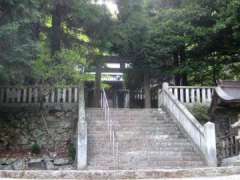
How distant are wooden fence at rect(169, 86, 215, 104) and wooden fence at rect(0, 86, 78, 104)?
4.42 m

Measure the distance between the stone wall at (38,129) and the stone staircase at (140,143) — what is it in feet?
3.14

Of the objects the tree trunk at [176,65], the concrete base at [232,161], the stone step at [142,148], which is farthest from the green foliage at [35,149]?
the tree trunk at [176,65]

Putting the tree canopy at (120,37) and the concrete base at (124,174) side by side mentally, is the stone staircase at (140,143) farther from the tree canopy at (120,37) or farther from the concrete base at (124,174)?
the concrete base at (124,174)

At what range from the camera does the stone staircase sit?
371 inches

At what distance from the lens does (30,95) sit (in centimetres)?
1292

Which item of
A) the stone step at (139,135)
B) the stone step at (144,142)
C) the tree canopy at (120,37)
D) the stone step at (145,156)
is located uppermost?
the tree canopy at (120,37)

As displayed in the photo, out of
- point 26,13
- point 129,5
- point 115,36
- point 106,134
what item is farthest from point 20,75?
point 129,5

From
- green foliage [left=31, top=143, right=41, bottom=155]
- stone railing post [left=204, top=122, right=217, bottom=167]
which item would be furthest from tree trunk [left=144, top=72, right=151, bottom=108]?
stone railing post [left=204, top=122, right=217, bottom=167]

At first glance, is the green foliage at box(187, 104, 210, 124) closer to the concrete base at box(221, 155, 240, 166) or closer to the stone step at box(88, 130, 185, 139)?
the stone step at box(88, 130, 185, 139)

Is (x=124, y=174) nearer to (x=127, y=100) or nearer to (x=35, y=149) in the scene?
(x=35, y=149)

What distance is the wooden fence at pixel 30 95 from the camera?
1284 centimetres

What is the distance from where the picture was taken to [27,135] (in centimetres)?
1193

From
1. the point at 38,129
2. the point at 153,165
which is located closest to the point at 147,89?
the point at 38,129

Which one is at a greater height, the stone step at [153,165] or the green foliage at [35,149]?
the green foliage at [35,149]
